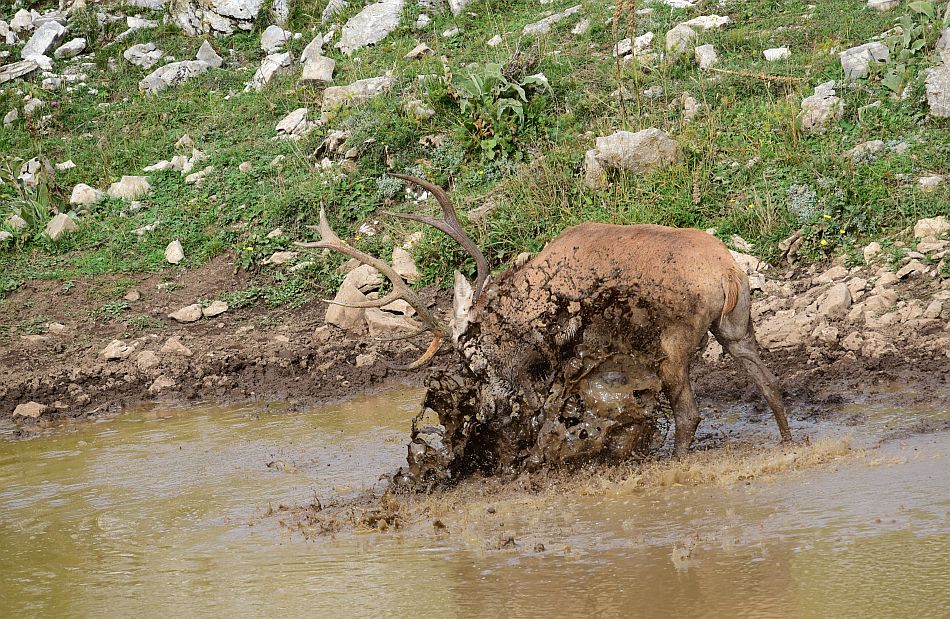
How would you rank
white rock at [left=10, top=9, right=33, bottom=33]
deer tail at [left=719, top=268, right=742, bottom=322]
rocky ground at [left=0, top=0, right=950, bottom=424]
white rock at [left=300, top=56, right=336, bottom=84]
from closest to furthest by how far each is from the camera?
deer tail at [left=719, top=268, right=742, bottom=322] → rocky ground at [left=0, top=0, right=950, bottom=424] → white rock at [left=300, top=56, right=336, bottom=84] → white rock at [left=10, top=9, right=33, bottom=33]

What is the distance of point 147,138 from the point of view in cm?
1370

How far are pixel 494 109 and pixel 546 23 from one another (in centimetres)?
301

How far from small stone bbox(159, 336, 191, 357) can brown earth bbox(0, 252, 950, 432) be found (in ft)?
0.13

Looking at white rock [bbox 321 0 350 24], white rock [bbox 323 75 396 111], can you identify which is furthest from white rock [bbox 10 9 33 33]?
white rock [bbox 323 75 396 111]

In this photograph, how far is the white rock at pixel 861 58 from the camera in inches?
418

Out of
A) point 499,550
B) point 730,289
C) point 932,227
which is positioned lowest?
point 932,227

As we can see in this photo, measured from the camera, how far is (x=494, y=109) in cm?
1120

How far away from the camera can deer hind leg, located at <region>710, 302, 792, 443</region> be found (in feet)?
19.2

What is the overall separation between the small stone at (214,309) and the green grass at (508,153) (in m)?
0.12

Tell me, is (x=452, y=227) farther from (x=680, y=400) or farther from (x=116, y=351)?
(x=116, y=351)

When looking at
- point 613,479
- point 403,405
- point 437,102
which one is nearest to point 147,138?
point 437,102

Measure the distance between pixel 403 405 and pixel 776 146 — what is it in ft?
15.3

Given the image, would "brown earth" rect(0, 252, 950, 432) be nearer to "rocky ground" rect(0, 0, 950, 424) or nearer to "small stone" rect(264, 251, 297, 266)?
"rocky ground" rect(0, 0, 950, 424)

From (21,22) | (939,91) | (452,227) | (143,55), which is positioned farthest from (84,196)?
(939,91)
